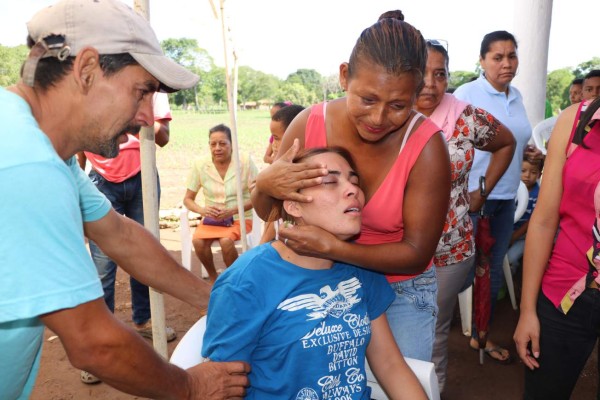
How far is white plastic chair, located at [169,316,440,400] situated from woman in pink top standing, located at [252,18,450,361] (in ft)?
0.44

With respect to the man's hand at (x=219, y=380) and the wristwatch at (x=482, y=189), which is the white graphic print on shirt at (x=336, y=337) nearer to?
the man's hand at (x=219, y=380)

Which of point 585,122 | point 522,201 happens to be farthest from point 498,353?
Answer: point 585,122

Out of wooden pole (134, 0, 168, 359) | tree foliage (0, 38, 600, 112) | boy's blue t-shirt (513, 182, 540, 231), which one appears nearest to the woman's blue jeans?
wooden pole (134, 0, 168, 359)

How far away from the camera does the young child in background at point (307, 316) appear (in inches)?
61.6

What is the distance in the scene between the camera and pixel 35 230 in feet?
3.58

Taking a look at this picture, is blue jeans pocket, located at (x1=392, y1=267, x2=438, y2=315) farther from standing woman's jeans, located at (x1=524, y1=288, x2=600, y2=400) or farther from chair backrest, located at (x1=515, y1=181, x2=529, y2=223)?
chair backrest, located at (x1=515, y1=181, x2=529, y2=223)

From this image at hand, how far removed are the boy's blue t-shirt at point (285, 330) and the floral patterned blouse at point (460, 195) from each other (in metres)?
1.05

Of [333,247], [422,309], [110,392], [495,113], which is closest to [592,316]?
[422,309]

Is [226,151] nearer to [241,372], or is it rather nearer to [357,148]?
[357,148]

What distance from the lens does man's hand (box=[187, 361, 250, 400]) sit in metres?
1.43

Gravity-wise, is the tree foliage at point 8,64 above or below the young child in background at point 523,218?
above

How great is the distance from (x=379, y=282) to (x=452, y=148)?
1090mm

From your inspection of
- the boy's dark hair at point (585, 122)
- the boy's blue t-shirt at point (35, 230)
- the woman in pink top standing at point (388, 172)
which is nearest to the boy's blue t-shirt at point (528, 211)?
the woman in pink top standing at point (388, 172)

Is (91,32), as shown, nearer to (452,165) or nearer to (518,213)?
(452,165)
